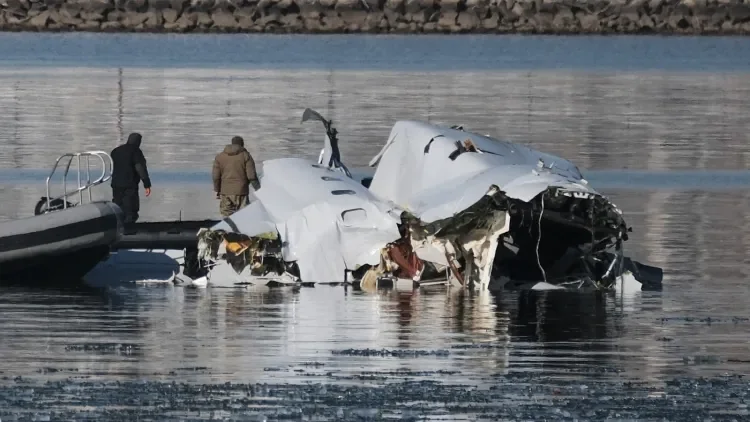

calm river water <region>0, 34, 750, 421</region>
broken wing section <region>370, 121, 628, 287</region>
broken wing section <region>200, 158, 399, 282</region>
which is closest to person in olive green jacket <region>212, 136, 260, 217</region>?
broken wing section <region>200, 158, 399, 282</region>

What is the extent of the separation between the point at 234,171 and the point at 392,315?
17.2ft

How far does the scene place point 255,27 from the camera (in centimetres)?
10662

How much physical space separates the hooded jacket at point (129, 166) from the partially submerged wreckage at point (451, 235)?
1.99m

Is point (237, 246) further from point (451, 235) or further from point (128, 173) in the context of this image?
point (128, 173)

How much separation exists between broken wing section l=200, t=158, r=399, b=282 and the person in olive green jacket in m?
1.15

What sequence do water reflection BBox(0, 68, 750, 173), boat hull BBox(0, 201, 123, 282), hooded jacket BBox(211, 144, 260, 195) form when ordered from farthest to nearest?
water reflection BBox(0, 68, 750, 173) → hooded jacket BBox(211, 144, 260, 195) → boat hull BBox(0, 201, 123, 282)

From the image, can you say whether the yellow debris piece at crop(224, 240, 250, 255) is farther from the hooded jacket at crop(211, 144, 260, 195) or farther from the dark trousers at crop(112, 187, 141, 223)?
the dark trousers at crop(112, 187, 141, 223)

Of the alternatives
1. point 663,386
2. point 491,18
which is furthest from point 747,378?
point 491,18

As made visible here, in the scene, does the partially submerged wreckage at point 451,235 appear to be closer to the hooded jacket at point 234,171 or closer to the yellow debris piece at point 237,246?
the yellow debris piece at point 237,246

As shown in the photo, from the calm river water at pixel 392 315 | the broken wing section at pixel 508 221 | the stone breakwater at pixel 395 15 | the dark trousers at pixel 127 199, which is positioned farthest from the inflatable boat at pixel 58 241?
the stone breakwater at pixel 395 15

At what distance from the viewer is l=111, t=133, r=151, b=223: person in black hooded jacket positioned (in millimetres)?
24125

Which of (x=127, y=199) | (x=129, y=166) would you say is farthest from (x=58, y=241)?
(x=127, y=199)

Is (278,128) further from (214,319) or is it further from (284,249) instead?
(214,319)

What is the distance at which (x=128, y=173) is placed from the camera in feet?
79.4
